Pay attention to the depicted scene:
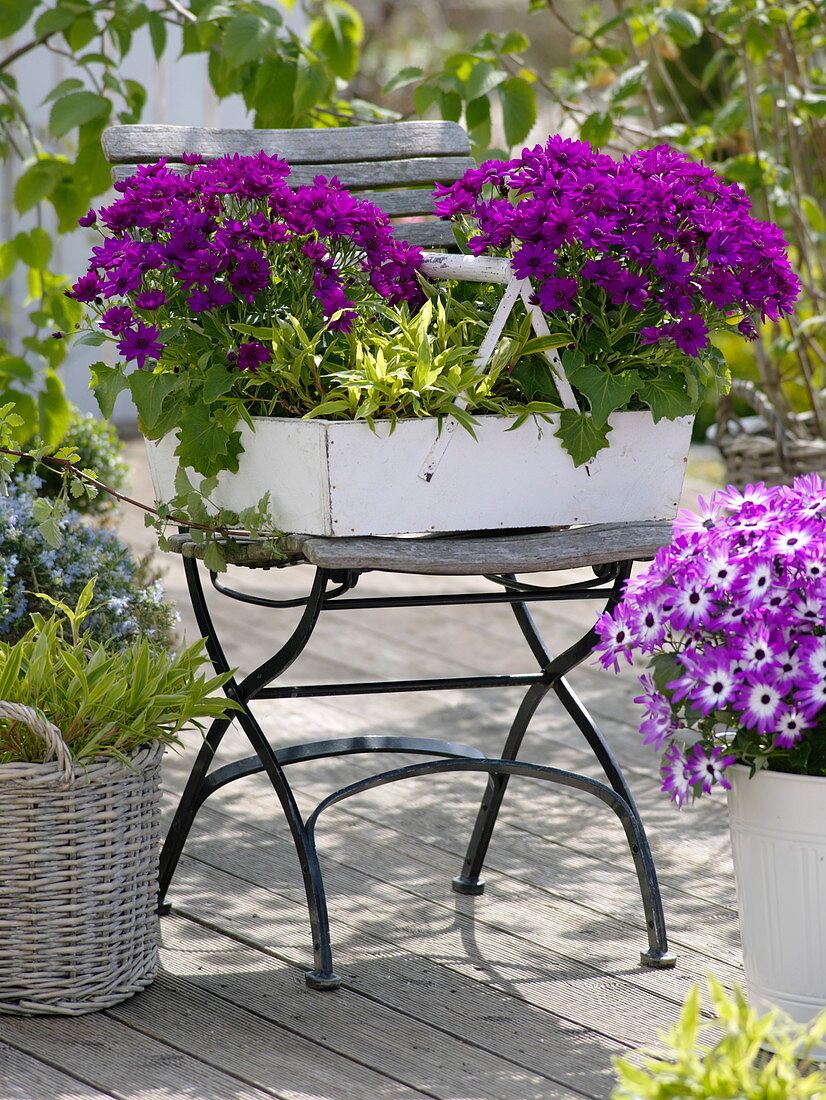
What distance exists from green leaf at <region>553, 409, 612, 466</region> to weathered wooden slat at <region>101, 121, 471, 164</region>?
2.03 ft

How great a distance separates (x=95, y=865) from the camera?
160cm

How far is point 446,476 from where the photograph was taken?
163 cm

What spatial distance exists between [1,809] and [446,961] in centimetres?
62

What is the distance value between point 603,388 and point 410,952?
0.79 m

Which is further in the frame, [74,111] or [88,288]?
[74,111]

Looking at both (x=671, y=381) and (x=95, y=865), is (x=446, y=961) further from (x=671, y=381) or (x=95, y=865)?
(x=671, y=381)

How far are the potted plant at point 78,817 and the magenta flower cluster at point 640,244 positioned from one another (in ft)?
2.08

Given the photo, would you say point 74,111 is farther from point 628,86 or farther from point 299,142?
point 628,86

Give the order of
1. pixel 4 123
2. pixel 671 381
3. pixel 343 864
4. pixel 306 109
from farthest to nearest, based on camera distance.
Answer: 1. pixel 4 123
2. pixel 306 109
3. pixel 343 864
4. pixel 671 381

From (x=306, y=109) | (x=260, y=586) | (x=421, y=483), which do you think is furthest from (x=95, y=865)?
(x=260, y=586)

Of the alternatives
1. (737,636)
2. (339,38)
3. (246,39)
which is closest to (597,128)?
(339,38)

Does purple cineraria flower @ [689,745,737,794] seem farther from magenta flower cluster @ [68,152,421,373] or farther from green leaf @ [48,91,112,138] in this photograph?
green leaf @ [48,91,112,138]

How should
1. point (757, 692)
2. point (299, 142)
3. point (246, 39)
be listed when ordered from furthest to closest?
1. point (246, 39)
2. point (299, 142)
3. point (757, 692)

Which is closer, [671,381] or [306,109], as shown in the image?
[671,381]
